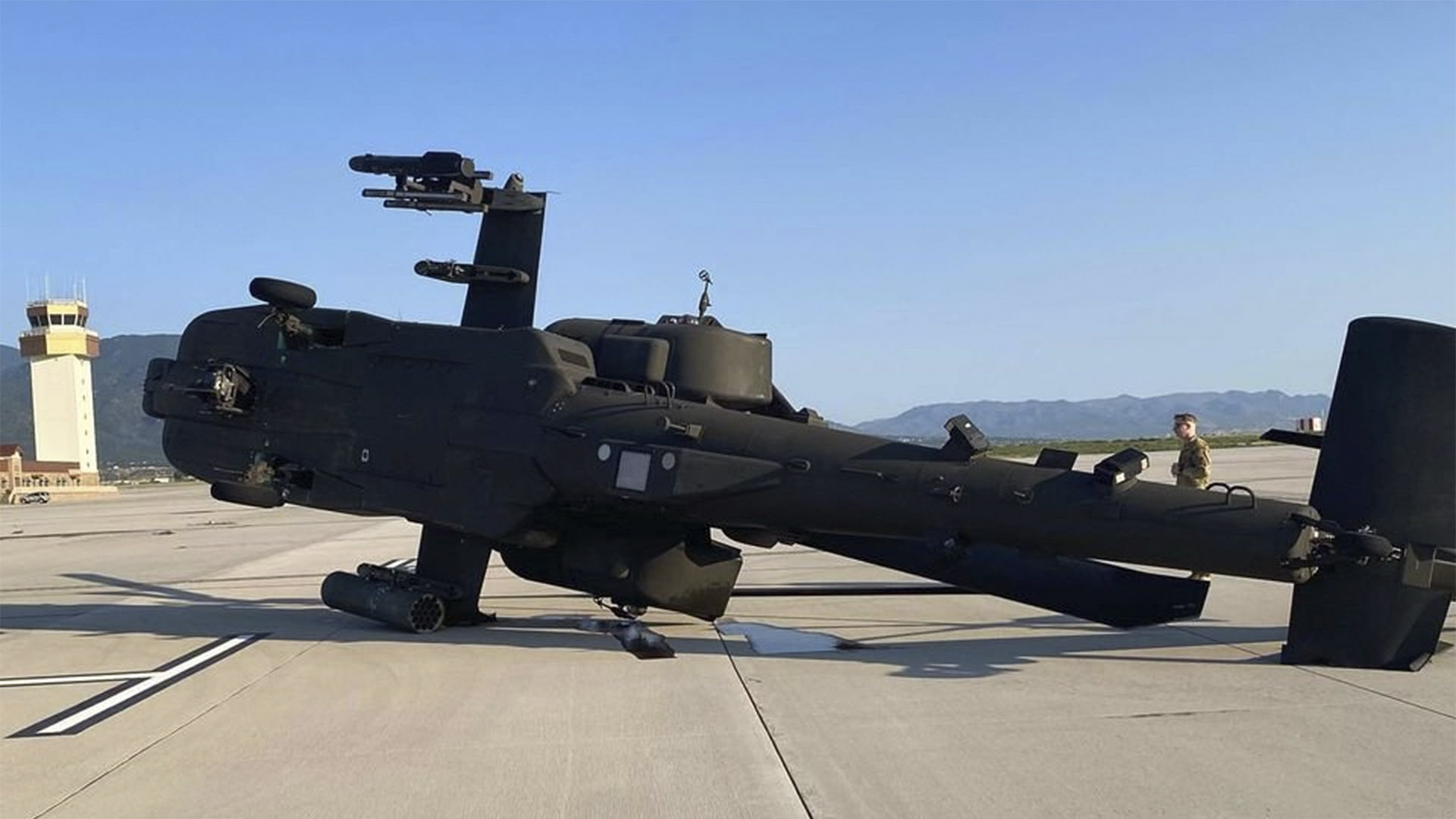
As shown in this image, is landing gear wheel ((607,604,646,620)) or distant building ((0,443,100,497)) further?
distant building ((0,443,100,497))

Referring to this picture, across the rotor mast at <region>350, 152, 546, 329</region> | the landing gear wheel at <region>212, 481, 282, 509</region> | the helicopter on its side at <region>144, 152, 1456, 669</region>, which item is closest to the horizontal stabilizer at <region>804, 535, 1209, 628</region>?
the helicopter on its side at <region>144, 152, 1456, 669</region>

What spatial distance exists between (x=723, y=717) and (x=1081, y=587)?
442cm

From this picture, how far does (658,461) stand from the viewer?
30.5ft

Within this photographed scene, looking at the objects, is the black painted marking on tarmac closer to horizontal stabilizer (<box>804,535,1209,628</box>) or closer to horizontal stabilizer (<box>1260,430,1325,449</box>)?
horizontal stabilizer (<box>804,535,1209,628</box>)

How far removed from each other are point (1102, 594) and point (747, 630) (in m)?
3.33

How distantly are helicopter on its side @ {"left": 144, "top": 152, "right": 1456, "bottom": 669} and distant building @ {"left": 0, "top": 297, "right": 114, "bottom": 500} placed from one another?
75.4 metres

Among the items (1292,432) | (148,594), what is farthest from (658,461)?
(148,594)

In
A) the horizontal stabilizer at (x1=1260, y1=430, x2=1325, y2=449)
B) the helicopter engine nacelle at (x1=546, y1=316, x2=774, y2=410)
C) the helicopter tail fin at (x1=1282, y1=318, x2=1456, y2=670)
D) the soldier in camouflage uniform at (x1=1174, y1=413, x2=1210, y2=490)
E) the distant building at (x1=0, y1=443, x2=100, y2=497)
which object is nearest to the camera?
the helicopter tail fin at (x1=1282, y1=318, x2=1456, y2=670)

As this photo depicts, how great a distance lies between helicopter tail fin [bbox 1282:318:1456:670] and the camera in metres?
7.86

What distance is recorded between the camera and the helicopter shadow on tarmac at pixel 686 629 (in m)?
8.60

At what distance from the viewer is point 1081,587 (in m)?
9.62

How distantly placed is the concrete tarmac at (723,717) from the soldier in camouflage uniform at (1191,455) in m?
1.29

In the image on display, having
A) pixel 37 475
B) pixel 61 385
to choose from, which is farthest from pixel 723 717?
pixel 61 385

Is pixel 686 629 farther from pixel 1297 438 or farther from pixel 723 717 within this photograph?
pixel 1297 438
